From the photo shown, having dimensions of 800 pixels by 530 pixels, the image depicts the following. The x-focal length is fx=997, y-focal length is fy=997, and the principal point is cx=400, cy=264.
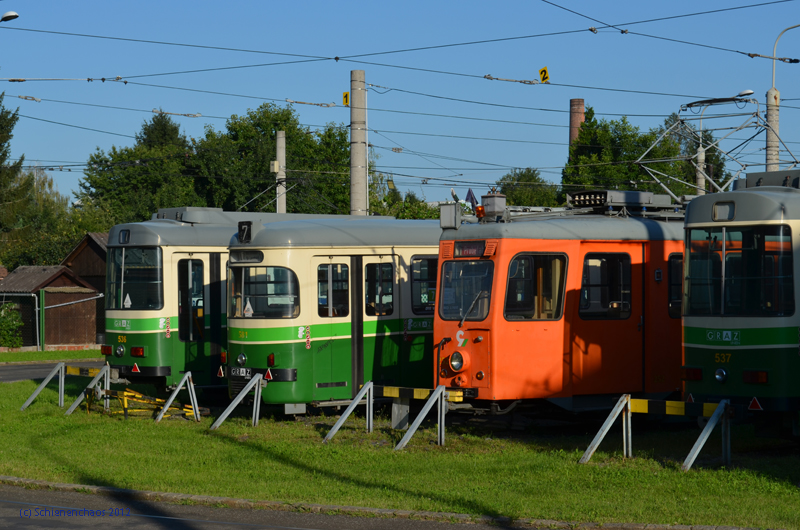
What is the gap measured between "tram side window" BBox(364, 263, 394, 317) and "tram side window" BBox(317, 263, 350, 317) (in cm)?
35

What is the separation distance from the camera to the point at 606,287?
14.2 meters

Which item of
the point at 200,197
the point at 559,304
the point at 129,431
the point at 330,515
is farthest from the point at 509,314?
the point at 200,197

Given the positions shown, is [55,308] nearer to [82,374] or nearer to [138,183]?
[82,374]

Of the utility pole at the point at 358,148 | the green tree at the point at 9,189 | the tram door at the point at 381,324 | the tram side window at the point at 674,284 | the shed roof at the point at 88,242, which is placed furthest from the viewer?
the green tree at the point at 9,189

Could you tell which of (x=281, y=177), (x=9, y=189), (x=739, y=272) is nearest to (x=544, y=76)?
(x=281, y=177)

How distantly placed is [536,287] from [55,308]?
28.5 m

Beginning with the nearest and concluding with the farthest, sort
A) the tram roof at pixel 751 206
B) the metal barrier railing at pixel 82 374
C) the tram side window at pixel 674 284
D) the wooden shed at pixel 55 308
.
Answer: the tram roof at pixel 751 206, the tram side window at pixel 674 284, the metal barrier railing at pixel 82 374, the wooden shed at pixel 55 308

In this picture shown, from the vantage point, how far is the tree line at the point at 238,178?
57.3m

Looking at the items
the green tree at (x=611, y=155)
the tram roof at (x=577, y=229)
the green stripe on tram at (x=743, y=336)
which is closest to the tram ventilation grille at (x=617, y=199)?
the tram roof at (x=577, y=229)

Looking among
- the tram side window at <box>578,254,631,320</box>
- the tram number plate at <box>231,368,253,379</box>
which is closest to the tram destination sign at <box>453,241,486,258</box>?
the tram side window at <box>578,254,631,320</box>

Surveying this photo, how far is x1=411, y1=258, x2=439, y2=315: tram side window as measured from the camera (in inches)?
669

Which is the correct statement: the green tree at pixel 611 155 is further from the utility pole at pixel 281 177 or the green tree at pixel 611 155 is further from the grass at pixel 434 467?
the grass at pixel 434 467

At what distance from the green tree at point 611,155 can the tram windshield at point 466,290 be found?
142 feet

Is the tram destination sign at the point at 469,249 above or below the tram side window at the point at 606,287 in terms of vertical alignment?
above
